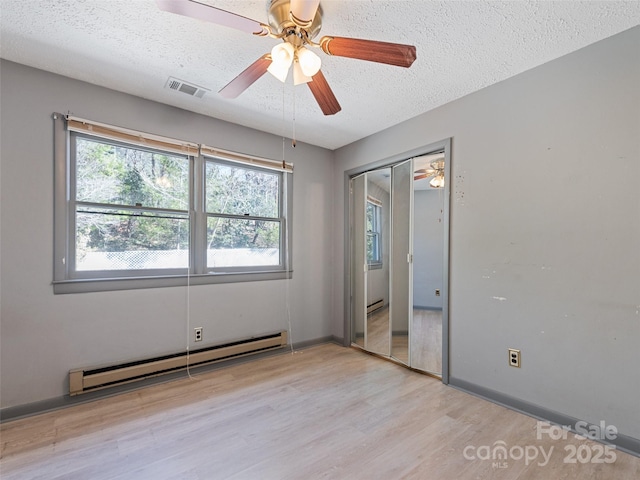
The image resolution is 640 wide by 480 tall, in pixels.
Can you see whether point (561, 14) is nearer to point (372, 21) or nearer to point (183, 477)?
point (372, 21)

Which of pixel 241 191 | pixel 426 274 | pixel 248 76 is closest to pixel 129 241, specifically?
pixel 241 191

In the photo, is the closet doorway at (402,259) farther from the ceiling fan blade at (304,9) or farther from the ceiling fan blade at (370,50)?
the ceiling fan blade at (304,9)

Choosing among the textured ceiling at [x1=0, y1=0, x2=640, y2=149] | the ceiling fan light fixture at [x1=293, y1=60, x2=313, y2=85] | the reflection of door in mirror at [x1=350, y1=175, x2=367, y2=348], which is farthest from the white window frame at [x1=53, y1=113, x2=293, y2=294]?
the ceiling fan light fixture at [x1=293, y1=60, x2=313, y2=85]

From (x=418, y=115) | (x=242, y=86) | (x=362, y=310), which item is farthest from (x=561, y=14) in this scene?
(x=362, y=310)

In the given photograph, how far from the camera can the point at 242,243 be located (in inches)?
129

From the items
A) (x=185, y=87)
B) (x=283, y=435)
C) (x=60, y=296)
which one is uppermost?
(x=185, y=87)

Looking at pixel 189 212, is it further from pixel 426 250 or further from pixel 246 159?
pixel 426 250

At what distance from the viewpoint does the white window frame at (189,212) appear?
2.26 metres

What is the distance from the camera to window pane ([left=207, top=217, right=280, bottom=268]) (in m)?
3.06

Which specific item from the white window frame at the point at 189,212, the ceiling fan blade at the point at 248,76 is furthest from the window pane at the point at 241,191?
the ceiling fan blade at the point at 248,76

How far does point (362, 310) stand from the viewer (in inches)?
147

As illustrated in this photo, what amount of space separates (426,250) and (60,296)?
3.28 meters

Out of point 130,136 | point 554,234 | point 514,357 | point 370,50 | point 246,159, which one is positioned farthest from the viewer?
point 246,159

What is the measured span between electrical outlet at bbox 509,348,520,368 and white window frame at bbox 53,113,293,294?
233 centimetres
